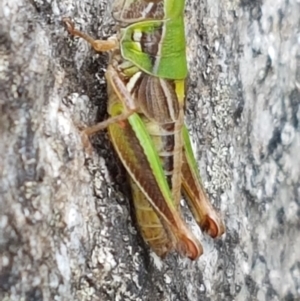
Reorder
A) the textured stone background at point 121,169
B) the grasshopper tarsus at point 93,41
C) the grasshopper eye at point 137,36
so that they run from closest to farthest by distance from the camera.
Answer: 1. the textured stone background at point 121,169
2. the grasshopper tarsus at point 93,41
3. the grasshopper eye at point 137,36

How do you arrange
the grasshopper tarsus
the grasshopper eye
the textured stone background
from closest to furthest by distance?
the textured stone background < the grasshopper tarsus < the grasshopper eye

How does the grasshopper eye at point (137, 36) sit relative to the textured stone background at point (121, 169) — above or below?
above

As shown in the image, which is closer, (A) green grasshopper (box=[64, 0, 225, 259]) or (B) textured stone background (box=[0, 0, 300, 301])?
(B) textured stone background (box=[0, 0, 300, 301])

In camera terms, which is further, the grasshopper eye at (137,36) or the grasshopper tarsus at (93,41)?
the grasshopper eye at (137,36)

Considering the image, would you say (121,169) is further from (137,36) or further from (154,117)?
(137,36)

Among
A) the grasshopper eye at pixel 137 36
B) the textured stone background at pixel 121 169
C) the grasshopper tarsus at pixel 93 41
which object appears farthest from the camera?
the grasshopper eye at pixel 137 36

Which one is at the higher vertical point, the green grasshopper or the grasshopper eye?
the grasshopper eye
